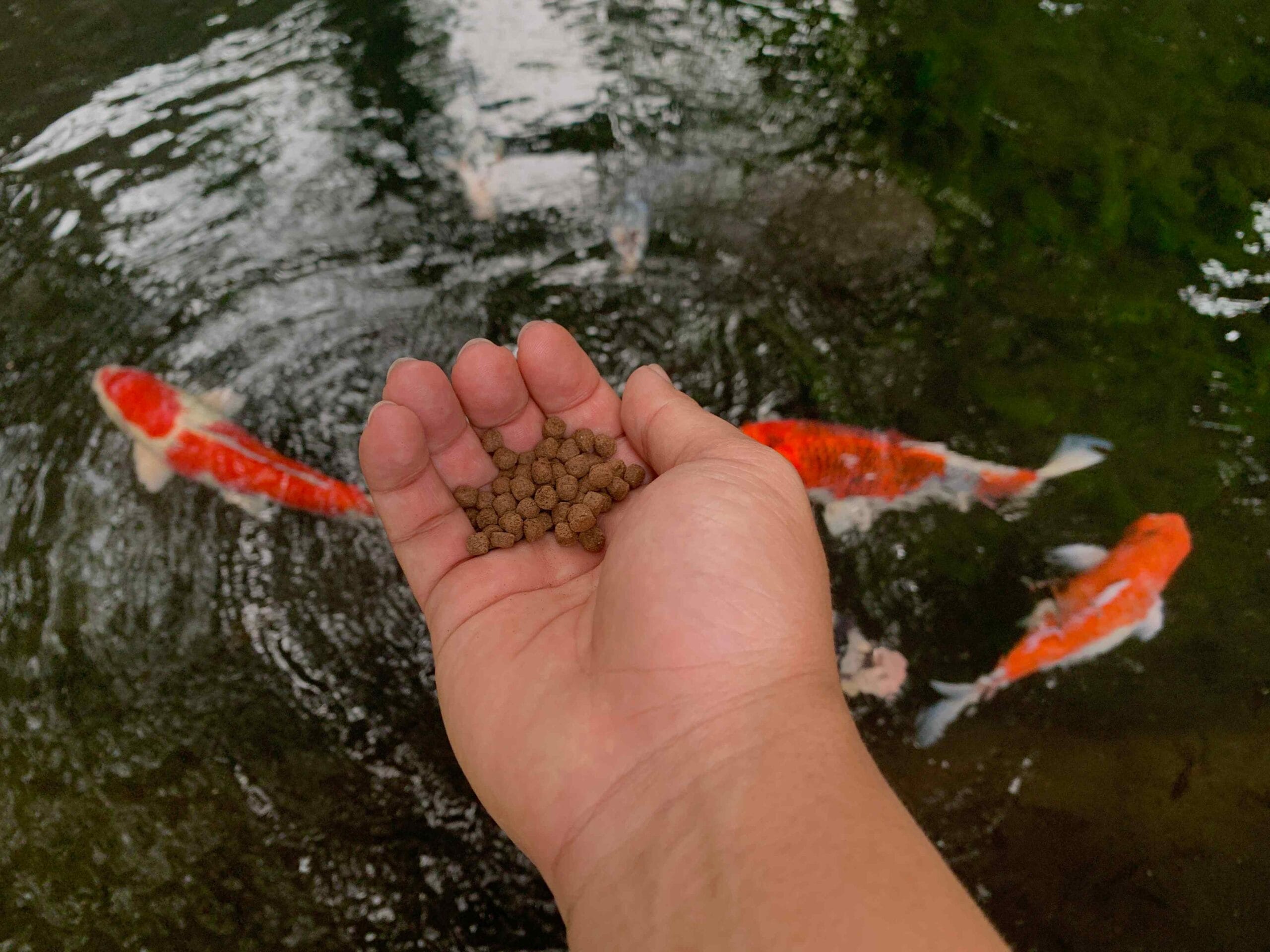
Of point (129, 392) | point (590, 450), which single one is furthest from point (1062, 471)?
point (129, 392)

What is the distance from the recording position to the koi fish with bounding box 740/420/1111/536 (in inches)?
111

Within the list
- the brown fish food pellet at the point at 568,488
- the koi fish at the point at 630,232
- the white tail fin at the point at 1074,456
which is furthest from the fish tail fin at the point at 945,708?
the koi fish at the point at 630,232

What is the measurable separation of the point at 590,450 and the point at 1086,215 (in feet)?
10.2

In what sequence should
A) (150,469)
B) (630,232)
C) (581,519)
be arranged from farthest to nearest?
(630,232) → (150,469) → (581,519)

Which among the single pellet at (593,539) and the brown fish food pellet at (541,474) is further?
the brown fish food pellet at (541,474)

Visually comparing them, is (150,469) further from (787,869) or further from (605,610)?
(787,869)

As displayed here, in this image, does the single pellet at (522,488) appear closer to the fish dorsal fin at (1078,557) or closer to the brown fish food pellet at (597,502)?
the brown fish food pellet at (597,502)

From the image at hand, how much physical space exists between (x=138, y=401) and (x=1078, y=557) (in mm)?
3737

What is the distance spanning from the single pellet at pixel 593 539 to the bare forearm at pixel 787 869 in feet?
2.02

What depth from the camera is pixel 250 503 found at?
2.86 metres

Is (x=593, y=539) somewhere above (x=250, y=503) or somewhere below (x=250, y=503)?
above

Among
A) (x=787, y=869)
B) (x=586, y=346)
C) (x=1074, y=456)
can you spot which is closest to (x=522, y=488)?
(x=787, y=869)

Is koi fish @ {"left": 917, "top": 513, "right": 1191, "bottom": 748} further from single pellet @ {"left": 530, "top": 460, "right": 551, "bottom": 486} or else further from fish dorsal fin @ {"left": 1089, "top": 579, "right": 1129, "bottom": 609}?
single pellet @ {"left": 530, "top": 460, "right": 551, "bottom": 486}

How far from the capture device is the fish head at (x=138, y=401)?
2.93 metres
